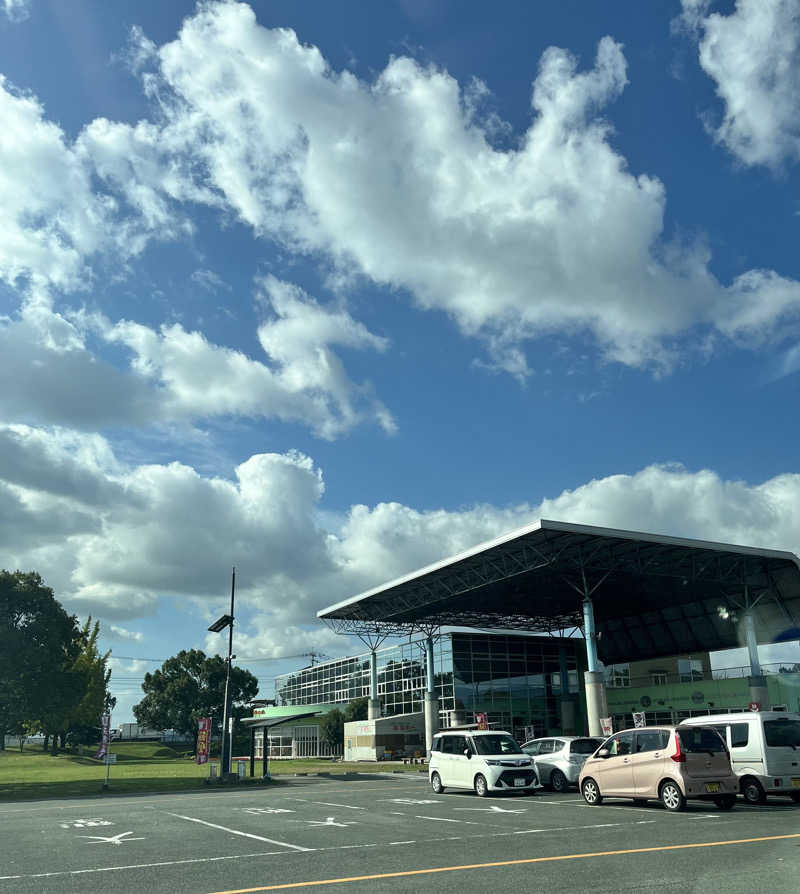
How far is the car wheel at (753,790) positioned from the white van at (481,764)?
6062mm

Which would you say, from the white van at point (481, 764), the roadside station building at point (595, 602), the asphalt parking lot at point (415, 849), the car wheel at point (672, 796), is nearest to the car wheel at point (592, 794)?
the asphalt parking lot at point (415, 849)

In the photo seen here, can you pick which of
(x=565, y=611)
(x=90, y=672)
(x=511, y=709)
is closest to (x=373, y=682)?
(x=511, y=709)

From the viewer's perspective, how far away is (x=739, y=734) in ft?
60.8

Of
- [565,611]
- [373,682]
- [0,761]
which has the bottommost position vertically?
[0,761]

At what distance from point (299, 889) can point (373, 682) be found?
199 feet

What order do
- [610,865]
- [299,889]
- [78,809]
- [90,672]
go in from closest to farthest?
1. [299,889]
2. [610,865]
3. [78,809]
4. [90,672]

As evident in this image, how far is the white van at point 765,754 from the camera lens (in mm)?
17703

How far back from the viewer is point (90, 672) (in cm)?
8412

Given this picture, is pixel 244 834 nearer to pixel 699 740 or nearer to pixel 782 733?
pixel 699 740

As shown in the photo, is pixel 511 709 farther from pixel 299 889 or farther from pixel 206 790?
pixel 299 889

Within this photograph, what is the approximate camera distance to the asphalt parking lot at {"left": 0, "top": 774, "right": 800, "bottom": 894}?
926cm

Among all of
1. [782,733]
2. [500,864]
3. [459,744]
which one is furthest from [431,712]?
[500,864]

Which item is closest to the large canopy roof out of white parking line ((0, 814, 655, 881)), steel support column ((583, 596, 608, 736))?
steel support column ((583, 596, 608, 736))

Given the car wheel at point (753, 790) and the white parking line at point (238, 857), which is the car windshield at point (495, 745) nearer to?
the car wheel at point (753, 790)
